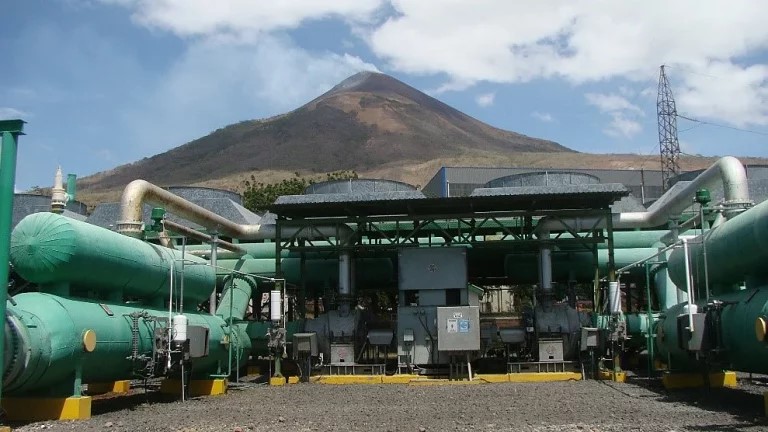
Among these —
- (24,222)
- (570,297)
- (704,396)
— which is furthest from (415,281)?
(24,222)

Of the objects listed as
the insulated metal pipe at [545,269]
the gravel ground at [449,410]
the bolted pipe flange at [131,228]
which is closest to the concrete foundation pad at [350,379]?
the gravel ground at [449,410]

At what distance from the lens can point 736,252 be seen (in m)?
12.3

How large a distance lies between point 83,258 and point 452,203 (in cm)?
1144

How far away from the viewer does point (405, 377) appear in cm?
1986

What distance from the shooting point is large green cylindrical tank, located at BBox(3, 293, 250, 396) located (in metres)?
10.7

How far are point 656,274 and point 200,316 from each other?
12857 millimetres

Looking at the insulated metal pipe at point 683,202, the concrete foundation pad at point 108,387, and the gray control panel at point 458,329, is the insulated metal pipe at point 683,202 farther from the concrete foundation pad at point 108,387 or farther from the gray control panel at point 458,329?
the concrete foundation pad at point 108,387

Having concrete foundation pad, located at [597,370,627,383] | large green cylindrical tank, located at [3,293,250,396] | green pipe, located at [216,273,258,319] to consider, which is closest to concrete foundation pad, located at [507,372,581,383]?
concrete foundation pad, located at [597,370,627,383]

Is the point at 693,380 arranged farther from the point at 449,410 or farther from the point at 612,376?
the point at 449,410

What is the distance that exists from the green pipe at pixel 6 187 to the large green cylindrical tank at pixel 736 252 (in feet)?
36.3

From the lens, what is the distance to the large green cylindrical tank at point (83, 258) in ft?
39.2

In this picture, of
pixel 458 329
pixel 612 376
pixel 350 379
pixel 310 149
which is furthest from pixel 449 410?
pixel 310 149

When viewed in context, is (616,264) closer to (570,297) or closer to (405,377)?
(570,297)

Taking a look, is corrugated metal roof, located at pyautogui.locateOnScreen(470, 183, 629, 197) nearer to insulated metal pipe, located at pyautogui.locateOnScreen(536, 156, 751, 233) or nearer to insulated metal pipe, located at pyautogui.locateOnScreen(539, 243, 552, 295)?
insulated metal pipe, located at pyautogui.locateOnScreen(536, 156, 751, 233)
